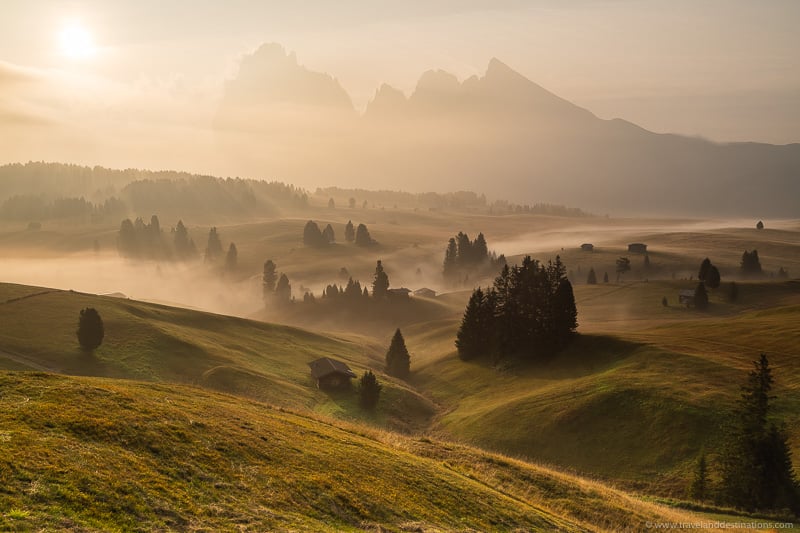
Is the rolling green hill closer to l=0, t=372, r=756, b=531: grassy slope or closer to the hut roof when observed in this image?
the hut roof

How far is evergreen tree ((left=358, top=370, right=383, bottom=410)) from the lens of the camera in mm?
76688

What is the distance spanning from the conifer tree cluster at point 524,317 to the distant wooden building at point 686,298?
59.8m

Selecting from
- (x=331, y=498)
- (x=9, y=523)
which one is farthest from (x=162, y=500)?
(x=331, y=498)

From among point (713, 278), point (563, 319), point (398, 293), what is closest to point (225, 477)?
point (563, 319)

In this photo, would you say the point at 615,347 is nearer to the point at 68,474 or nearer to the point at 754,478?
the point at 754,478

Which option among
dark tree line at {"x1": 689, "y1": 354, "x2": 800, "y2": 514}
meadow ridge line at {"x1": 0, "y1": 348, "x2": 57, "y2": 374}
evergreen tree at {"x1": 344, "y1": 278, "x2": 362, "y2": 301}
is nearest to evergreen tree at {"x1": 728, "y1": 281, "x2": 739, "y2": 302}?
evergreen tree at {"x1": 344, "y1": 278, "x2": 362, "y2": 301}

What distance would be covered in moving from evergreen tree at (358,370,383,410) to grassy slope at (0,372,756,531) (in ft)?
135

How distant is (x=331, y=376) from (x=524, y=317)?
34.5 m

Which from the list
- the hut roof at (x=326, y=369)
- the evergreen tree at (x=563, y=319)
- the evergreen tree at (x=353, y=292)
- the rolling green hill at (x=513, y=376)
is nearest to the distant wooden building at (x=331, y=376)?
the hut roof at (x=326, y=369)

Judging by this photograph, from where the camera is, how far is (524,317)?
9431 cm

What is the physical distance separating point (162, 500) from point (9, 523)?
4.70m

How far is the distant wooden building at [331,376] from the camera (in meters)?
81.6

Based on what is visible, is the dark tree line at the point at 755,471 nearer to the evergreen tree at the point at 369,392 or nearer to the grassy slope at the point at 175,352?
the grassy slope at the point at 175,352

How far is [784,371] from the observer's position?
6600cm
